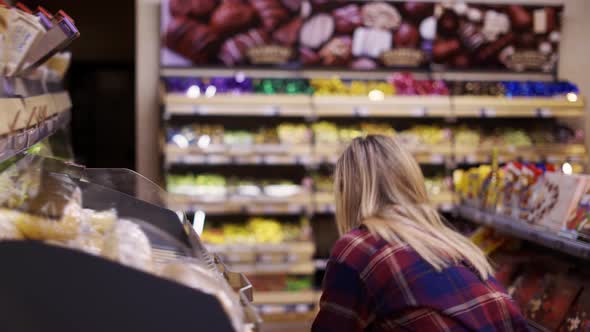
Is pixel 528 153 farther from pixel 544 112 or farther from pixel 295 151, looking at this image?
pixel 295 151

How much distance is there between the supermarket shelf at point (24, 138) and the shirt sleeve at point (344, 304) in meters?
1.00

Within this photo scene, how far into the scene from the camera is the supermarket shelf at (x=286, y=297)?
5.75m

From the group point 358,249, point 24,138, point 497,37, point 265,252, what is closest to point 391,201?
point 358,249

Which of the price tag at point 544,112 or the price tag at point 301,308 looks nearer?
the price tag at point 301,308

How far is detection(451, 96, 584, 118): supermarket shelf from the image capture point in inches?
241

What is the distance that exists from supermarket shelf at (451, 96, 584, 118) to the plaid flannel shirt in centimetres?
403

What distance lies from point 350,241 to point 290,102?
370cm

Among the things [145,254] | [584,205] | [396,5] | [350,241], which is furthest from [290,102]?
[145,254]

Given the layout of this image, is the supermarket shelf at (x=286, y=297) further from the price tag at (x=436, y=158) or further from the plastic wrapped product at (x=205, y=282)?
the plastic wrapped product at (x=205, y=282)

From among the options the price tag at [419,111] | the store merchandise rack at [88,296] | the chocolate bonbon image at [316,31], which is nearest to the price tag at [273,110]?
the chocolate bonbon image at [316,31]

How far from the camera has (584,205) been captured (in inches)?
114

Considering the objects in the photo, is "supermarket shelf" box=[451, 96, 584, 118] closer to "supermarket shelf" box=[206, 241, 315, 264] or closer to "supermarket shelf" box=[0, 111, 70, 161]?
"supermarket shelf" box=[206, 241, 315, 264]

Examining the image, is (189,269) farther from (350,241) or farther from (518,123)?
(518,123)

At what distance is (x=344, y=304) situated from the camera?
2221mm
